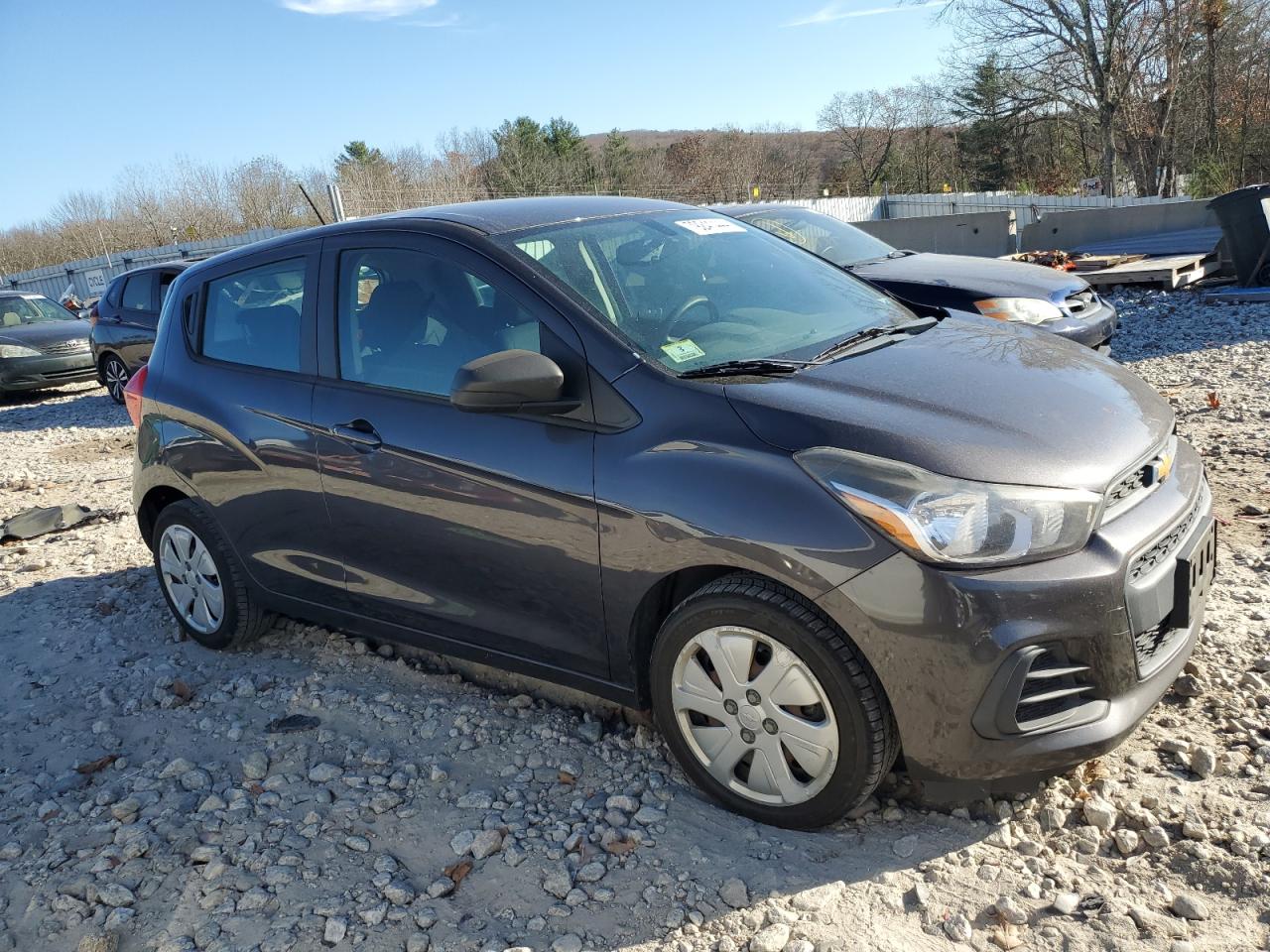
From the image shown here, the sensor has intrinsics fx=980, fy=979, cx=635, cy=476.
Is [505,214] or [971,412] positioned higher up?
[505,214]

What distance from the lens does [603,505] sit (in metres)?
2.91

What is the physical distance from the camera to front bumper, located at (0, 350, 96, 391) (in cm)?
1400

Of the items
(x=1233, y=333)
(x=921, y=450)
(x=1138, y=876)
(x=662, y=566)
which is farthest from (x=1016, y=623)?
(x=1233, y=333)

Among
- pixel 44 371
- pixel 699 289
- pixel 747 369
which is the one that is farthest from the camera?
pixel 44 371

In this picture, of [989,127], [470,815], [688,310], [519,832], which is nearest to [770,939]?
[519,832]

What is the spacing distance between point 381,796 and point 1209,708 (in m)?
2.73

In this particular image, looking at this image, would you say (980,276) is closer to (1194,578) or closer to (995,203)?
(1194,578)

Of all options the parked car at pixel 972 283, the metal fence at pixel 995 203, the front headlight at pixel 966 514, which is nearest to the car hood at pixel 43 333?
the parked car at pixel 972 283

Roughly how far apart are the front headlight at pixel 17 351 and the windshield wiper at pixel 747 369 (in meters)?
14.2

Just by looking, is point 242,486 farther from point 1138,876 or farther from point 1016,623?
point 1138,876

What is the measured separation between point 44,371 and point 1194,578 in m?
15.3

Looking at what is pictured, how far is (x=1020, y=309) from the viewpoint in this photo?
24.1 feet

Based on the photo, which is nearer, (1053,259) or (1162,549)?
(1162,549)

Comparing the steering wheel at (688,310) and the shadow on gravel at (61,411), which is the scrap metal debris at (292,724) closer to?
the steering wheel at (688,310)
